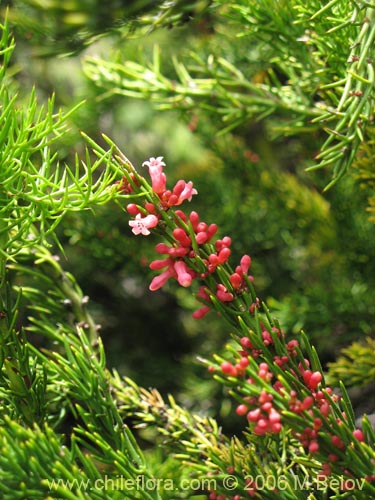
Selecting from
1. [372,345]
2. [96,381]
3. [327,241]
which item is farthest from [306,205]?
[96,381]

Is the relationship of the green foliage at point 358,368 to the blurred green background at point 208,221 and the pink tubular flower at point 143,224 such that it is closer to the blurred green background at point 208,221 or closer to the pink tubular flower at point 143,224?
the blurred green background at point 208,221

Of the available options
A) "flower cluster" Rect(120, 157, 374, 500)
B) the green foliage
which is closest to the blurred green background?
the green foliage

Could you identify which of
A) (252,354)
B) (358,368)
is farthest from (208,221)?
(252,354)

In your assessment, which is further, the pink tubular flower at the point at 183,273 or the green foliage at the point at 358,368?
the green foliage at the point at 358,368

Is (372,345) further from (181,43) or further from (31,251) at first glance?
(181,43)

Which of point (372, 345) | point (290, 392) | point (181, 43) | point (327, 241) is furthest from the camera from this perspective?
point (181, 43)

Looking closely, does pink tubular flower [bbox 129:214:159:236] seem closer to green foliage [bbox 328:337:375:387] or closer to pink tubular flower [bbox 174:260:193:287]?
pink tubular flower [bbox 174:260:193:287]

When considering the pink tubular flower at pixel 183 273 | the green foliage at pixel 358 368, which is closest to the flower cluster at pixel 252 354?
the pink tubular flower at pixel 183 273

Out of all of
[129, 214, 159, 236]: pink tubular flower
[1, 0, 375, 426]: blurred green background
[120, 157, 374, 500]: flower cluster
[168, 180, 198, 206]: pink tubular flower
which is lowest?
[1, 0, 375, 426]: blurred green background
